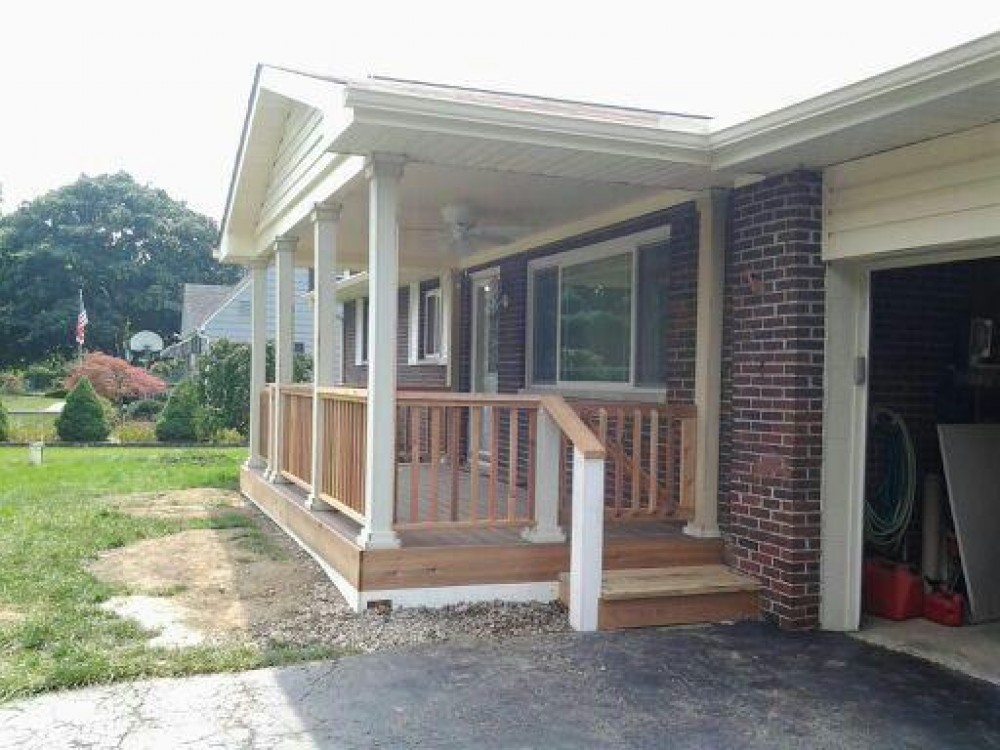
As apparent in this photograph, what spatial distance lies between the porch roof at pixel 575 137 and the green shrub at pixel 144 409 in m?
20.0

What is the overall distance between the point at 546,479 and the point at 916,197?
2.58 metres

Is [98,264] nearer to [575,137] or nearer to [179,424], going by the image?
[179,424]

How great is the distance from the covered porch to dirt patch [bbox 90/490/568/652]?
6.3 inches

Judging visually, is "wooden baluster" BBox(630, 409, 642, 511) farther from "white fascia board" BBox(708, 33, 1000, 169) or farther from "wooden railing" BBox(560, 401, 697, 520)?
"white fascia board" BBox(708, 33, 1000, 169)

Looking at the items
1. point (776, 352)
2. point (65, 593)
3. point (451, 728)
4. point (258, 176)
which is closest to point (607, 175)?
point (776, 352)

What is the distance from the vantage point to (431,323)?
12375 millimetres

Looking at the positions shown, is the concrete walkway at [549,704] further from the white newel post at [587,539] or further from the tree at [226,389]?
the tree at [226,389]

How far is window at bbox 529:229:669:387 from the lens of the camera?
7168 mm

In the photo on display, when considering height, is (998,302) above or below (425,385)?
above

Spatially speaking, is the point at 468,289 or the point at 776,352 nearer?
the point at 776,352

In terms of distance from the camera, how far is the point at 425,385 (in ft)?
39.0

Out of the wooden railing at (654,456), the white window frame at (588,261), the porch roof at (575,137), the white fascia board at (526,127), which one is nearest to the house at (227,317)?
the white window frame at (588,261)

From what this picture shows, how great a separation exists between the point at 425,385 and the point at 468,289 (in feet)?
5.39

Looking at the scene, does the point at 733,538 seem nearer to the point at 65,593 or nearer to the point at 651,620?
the point at 651,620
